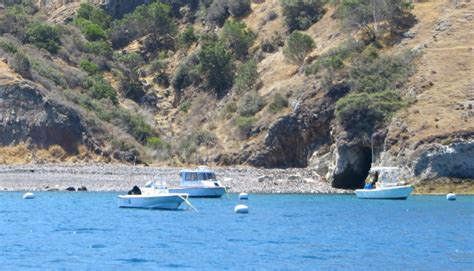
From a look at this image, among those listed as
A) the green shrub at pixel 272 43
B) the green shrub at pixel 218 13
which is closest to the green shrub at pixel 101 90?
the green shrub at pixel 272 43

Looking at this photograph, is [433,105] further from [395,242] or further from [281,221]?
[395,242]

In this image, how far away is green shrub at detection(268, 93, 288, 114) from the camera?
92.4m

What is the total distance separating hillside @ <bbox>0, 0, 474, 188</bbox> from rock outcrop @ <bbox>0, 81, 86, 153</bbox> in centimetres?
10

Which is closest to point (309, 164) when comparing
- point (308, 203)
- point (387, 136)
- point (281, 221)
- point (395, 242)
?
point (387, 136)

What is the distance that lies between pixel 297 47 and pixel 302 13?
1043 centimetres

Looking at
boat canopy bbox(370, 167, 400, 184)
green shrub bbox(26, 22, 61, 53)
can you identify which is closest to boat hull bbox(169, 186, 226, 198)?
boat canopy bbox(370, 167, 400, 184)

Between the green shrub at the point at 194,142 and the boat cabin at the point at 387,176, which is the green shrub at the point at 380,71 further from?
the green shrub at the point at 194,142

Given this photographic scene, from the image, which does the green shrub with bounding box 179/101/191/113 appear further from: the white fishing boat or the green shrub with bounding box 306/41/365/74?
the white fishing boat

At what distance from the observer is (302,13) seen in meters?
109

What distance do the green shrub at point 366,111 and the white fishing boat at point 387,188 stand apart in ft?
21.8

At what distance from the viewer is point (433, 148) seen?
7694cm

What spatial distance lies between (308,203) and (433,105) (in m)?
16.3

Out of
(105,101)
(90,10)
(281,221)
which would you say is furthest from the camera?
(90,10)

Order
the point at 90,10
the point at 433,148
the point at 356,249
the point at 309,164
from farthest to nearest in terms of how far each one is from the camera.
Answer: the point at 90,10 → the point at 309,164 → the point at 433,148 → the point at 356,249
